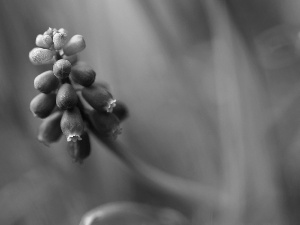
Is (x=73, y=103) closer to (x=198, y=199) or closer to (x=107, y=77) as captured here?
(x=198, y=199)

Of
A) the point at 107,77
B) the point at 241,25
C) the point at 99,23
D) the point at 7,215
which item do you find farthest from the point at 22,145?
the point at 241,25

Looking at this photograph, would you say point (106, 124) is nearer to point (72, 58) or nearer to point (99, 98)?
point (99, 98)

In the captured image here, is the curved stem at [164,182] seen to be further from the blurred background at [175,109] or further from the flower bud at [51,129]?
the flower bud at [51,129]

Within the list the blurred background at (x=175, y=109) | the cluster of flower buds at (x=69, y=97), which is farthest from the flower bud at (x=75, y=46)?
the blurred background at (x=175, y=109)

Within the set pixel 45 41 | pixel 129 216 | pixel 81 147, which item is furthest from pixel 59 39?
pixel 129 216

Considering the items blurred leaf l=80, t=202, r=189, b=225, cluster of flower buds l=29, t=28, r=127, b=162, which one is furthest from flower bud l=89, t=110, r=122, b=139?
blurred leaf l=80, t=202, r=189, b=225

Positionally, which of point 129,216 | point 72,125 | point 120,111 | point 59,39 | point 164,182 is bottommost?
point 129,216
